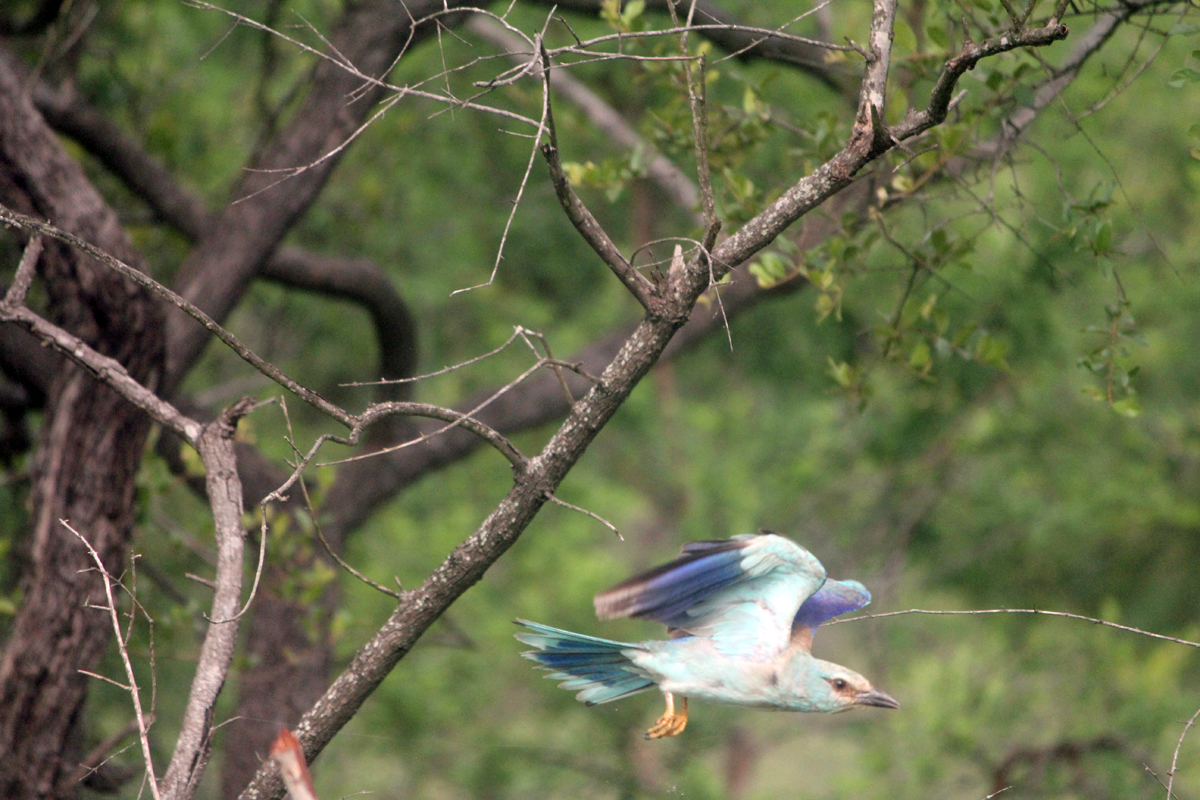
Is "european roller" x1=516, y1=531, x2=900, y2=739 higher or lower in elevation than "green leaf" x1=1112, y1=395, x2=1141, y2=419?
lower

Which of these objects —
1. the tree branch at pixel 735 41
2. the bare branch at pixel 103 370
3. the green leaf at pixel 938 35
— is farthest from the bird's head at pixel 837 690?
the tree branch at pixel 735 41

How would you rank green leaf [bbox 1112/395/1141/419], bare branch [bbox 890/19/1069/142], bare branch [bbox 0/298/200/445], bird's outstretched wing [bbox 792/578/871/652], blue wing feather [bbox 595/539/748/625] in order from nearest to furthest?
bare branch [bbox 890/19/1069/142], blue wing feather [bbox 595/539/748/625], bare branch [bbox 0/298/200/445], green leaf [bbox 1112/395/1141/419], bird's outstretched wing [bbox 792/578/871/652]

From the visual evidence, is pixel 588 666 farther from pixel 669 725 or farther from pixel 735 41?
pixel 735 41

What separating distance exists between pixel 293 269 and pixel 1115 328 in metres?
3.97

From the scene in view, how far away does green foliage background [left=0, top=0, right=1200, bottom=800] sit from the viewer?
284 inches

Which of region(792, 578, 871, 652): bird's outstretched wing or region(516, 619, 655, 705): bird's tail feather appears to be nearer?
region(516, 619, 655, 705): bird's tail feather

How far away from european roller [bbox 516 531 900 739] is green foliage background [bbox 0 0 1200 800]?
3.76m

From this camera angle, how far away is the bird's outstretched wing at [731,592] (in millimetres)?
2605

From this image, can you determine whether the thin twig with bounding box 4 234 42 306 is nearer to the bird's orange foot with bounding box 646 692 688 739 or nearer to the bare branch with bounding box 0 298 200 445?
the bare branch with bounding box 0 298 200 445

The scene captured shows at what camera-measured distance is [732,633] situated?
2.75 meters

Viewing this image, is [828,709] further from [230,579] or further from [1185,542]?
[1185,542]

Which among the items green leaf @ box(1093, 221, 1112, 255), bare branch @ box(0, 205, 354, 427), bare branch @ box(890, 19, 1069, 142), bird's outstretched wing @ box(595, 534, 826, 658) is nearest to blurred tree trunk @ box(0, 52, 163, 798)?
bare branch @ box(0, 205, 354, 427)

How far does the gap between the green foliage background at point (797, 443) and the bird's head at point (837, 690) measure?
386cm

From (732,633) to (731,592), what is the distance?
10 cm
